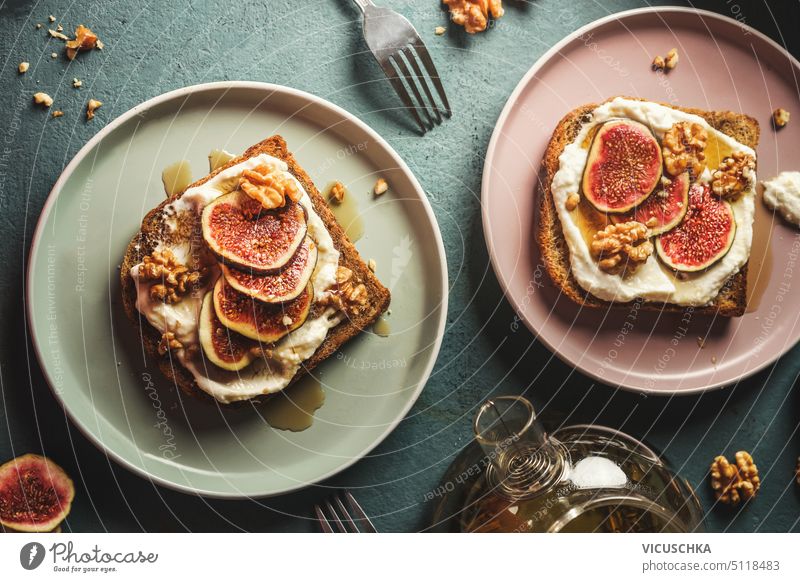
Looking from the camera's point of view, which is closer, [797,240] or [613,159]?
[613,159]

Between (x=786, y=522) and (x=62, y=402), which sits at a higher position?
(x=62, y=402)

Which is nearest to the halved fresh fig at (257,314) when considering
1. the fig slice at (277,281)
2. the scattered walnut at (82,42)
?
the fig slice at (277,281)

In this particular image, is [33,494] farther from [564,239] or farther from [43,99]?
[564,239]

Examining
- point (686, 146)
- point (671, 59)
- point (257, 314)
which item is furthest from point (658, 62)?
point (257, 314)

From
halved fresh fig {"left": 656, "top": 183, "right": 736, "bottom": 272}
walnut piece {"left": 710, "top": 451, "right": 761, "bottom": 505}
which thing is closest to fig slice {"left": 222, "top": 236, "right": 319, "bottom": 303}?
halved fresh fig {"left": 656, "top": 183, "right": 736, "bottom": 272}

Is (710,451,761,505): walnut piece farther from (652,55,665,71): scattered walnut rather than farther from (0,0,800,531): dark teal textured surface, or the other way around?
(652,55,665,71): scattered walnut

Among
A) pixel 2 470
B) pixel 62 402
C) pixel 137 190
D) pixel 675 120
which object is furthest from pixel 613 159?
pixel 2 470

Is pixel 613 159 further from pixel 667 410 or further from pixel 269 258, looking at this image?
pixel 269 258
